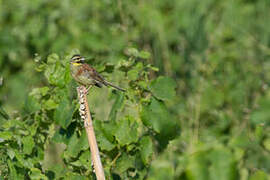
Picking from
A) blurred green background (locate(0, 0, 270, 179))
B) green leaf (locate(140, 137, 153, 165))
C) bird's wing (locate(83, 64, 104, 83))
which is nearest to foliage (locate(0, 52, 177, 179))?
green leaf (locate(140, 137, 153, 165))

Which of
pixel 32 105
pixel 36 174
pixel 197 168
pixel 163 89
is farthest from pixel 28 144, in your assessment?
pixel 197 168

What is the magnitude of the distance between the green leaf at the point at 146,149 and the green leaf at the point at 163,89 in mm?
269

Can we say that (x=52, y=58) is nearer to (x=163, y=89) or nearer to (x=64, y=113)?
(x=64, y=113)

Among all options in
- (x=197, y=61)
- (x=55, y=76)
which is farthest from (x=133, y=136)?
(x=197, y=61)

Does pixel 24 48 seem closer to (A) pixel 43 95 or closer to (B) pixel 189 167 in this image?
(A) pixel 43 95

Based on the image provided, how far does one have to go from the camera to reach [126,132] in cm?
314

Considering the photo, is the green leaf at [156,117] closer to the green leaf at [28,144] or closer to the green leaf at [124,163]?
the green leaf at [124,163]

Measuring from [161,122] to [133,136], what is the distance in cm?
19

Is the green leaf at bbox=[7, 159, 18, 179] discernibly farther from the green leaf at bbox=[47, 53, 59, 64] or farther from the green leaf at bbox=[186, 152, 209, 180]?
the green leaf at bbox=[186, 152, 209, 180]

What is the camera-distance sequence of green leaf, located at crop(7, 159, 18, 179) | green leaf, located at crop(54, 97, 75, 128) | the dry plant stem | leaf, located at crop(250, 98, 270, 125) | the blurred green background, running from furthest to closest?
1. the blurred green background
2. leaf, located at crop(250, 98, 270, 125)
3. green leaf, located at crop(54, 97, 75, 128)
4. green leaf, located at crop(7, 159, 18, 179)
5. the dry plant stem

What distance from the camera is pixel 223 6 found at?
710 cm

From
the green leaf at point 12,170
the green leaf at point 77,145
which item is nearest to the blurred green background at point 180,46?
the green leaf at point 77,145

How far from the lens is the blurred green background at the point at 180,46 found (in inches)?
219

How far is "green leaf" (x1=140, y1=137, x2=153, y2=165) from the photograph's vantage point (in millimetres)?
3144
